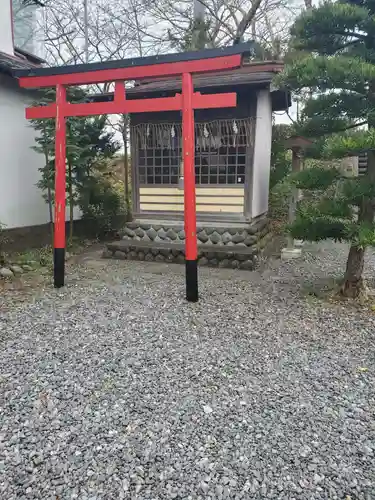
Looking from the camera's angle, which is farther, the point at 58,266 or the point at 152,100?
the point at 58,266

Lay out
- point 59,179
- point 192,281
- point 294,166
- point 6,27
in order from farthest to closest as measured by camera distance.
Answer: point 6,27
point 294,166
point 59,179
point 192,281

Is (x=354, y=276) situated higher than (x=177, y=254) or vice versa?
(x=354, y=276)

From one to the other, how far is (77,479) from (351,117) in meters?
4.24

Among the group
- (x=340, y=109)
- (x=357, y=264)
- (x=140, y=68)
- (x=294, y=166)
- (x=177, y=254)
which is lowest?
(x=177, y=254)

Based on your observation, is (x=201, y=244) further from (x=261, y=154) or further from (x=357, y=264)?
(x=357, y=264)

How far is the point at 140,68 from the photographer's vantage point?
452 centimetres

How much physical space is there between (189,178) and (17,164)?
420 cm

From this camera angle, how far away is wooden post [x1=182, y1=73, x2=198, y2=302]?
4.39 meters

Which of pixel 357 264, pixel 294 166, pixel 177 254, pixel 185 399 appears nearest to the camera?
pixel 185 399

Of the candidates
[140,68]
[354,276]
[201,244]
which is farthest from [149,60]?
[354,276]

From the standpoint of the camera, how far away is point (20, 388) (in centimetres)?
268

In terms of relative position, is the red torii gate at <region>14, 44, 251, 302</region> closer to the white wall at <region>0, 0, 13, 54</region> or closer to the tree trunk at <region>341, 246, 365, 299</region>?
the tree trunk at <region>341, 246, 365, 299</region>

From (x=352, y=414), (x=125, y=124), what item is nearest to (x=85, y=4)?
(x=125, y=124)

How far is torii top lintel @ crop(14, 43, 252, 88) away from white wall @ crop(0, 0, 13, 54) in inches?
138
